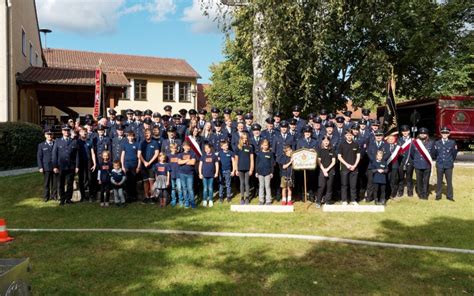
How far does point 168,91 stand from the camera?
4572 centimetres

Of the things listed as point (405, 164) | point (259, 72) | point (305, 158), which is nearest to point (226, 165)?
→ point (305, 158)

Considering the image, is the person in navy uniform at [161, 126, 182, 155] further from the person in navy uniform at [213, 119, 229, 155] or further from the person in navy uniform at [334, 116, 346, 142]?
the person in navy uniform at [334, 116, 346, 142]

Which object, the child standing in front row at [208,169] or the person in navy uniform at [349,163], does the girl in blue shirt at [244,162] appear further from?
the person in navy uniform at [349,163]

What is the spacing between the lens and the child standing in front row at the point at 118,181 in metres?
10.5

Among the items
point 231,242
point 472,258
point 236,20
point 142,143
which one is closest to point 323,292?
point 231,242

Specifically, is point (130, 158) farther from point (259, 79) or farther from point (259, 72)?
point (259, 72)

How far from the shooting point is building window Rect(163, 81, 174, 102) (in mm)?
45469

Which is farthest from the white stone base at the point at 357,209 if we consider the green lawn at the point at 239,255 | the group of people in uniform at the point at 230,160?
the group of people in uniform at the point at 230,160

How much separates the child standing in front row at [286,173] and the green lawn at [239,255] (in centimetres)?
81

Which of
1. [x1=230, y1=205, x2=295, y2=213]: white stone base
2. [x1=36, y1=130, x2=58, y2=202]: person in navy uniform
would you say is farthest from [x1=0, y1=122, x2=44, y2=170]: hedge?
[x1=230, y1=205, x2=295, y2=213]: white stone base

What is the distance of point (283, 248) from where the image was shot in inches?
278

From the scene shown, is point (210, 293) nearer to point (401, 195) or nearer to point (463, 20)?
point (401, 195)

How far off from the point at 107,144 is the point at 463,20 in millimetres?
17853

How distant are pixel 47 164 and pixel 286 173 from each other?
6040 mm
